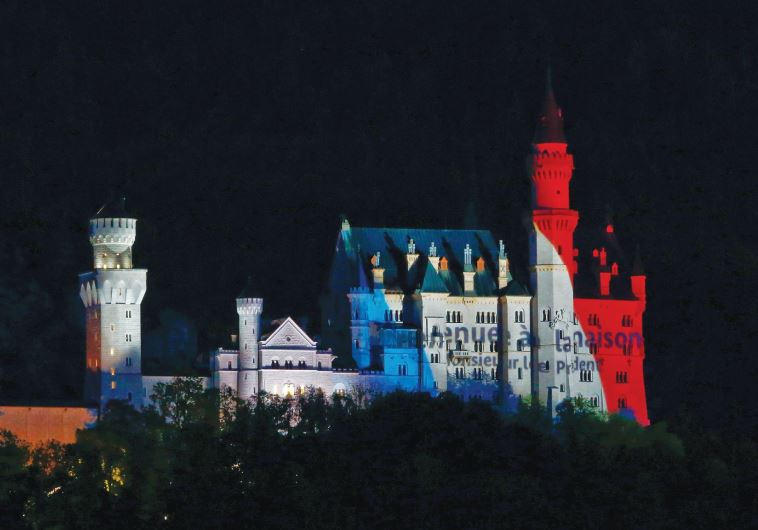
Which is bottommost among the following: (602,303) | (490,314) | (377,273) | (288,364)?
(288,364)

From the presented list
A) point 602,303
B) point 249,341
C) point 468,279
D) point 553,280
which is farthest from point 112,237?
point 602,303

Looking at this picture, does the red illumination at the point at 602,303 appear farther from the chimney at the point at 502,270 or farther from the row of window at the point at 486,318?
the row of window at the point at 486,318

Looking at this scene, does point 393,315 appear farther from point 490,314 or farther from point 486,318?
point 490,314

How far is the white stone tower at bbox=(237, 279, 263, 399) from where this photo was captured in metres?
118

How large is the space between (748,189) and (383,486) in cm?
5439

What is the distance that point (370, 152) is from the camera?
148 metres

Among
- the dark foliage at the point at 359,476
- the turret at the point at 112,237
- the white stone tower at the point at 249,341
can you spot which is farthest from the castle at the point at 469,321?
the dark foliage at the point at 359,476

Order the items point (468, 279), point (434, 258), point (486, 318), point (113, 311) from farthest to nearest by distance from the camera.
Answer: point (486, 318) → point (434, 258) → point (468, 279) → point (113, 311)

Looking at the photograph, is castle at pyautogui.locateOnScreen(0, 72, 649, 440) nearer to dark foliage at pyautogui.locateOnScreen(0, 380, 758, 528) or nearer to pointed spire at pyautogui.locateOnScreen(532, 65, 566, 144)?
pointed spire at pyautogui.locateOnScreen(532, 65, 566, 144)

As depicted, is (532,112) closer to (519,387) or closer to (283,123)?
(283,123)

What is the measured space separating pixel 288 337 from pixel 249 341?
58.8 inches

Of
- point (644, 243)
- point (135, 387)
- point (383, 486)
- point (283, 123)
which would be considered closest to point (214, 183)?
point (283, 123)

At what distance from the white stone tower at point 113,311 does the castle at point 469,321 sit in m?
0.39

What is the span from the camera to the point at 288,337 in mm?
118750
